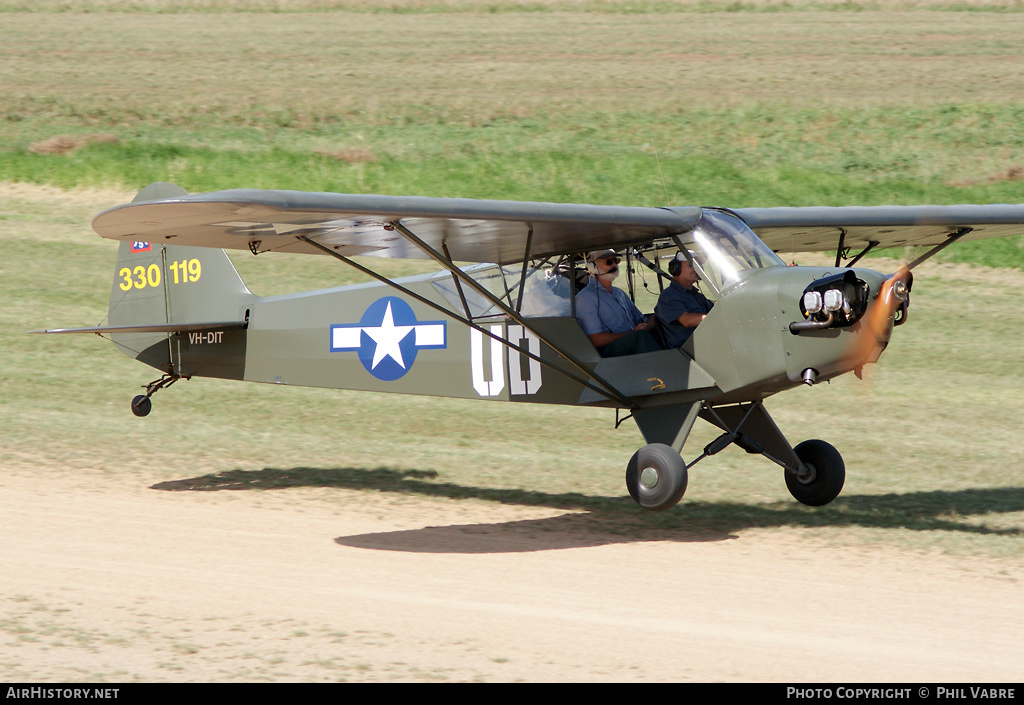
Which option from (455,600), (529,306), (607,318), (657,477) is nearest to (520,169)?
(529,306)

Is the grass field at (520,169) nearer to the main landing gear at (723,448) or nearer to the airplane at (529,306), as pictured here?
the main landing gear at (723,448)

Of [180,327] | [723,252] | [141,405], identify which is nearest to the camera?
[723,252]

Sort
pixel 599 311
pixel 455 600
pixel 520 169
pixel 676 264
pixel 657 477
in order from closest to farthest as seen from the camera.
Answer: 1. pixel 455 600
2. pixel 657 477
3. pixel 676 264
4. pixel 599 311
5. pixel 520 169

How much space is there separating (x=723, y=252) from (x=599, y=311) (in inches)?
49.7

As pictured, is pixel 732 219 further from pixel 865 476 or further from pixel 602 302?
pixel 865 476

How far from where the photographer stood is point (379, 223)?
840cm

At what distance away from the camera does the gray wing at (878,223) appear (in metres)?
10.8

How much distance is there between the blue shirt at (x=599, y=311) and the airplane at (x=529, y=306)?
14 centimetres

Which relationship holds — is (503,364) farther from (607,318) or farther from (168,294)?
(168,294)

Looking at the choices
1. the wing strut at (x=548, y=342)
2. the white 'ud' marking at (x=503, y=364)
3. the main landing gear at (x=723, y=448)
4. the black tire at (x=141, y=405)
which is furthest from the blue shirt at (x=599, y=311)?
the black tire at (x=141, y=405)

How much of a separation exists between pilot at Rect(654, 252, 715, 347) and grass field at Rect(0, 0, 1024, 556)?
1.66 metres

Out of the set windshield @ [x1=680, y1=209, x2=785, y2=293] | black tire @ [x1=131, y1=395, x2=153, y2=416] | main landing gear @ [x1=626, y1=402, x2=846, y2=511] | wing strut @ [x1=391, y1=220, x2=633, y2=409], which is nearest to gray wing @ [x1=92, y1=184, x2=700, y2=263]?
windshield @ [x1=680, y1=209, x2=785, y2=293]

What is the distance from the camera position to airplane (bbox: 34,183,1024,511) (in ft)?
27.1

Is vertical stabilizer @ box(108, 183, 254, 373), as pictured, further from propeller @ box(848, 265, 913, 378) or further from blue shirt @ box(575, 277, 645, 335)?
propeller @ box(848, 265, 913, 378)
